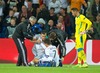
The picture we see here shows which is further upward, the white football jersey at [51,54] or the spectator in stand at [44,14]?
the spectator in stand at [44,14]

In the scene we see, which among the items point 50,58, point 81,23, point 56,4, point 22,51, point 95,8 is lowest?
point 50,58

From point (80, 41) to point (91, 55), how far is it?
4477 mm

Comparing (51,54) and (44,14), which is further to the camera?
(44,14)

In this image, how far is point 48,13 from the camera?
86.8ft

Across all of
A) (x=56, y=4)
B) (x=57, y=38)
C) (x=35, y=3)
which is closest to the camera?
(x=57, y=38)

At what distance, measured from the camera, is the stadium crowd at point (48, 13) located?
25516mm

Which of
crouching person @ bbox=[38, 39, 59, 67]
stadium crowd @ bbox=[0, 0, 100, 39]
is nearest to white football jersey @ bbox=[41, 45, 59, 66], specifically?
crouching person @ bbox=[38, 39, 59, 67]

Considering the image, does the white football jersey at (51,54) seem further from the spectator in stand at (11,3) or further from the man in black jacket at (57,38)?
the spectator in stand at (11,3)

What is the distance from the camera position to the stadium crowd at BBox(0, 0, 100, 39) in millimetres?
25516

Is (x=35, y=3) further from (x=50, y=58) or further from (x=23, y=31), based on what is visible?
(x=50, y=58)

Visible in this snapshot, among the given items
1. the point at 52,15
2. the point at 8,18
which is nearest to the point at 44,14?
the point at 52,15

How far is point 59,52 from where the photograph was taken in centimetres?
2203

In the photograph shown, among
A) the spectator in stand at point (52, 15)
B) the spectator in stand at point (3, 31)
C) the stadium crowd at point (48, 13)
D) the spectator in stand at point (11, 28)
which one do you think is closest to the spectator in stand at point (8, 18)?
the stadium crowd at point (48, 13)

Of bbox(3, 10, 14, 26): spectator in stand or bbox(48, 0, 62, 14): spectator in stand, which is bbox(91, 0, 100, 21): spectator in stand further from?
bbox(3, 10, 14, 26): spectator in stand
